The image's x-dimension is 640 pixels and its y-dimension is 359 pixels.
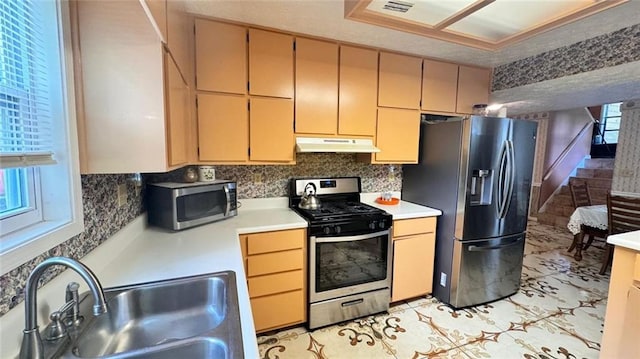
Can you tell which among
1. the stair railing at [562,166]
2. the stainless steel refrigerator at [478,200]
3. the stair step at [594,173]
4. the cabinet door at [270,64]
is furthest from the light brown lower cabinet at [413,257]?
the stair step at [594,173]

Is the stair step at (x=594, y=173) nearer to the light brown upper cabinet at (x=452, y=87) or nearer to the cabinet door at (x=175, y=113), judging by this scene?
the light brown upper cabinet at (x=452, y=87)

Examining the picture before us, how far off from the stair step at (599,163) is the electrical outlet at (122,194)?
26.6 feet

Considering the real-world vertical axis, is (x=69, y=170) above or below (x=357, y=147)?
below

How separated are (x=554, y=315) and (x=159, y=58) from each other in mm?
3379

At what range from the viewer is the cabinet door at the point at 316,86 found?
2119mm

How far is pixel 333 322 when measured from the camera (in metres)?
2.10

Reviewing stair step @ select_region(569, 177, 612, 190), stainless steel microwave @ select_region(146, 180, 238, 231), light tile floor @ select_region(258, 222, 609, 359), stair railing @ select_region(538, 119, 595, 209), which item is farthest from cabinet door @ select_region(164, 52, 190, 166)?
stair railing @ select_region(538, 119, 595, 209)

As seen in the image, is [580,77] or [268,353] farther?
[580,77]

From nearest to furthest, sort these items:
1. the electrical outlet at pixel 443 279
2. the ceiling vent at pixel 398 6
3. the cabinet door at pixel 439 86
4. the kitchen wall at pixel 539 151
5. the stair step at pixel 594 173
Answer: the ceiling vent at pixel 398 6 < the electrical outlet at pixel 443 279 < the cabinet door at pixel 439 86 < the stair step at pixel 594 173 < the kitchen wall at pixel 539 151

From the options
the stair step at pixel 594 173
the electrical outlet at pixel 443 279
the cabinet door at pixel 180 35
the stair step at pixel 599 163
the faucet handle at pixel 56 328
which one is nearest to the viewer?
the faucet handle at pixel 56 328

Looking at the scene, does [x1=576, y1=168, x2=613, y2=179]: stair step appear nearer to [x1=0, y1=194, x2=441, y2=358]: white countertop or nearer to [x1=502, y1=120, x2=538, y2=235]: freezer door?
[x1=502, y1=120, x2=538, y2=235]: freezer door

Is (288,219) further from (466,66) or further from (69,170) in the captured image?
(466,66)

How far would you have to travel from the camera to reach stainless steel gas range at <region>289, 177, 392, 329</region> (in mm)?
1996

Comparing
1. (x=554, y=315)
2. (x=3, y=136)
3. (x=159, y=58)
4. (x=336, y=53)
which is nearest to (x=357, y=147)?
(x=336, y=53)
